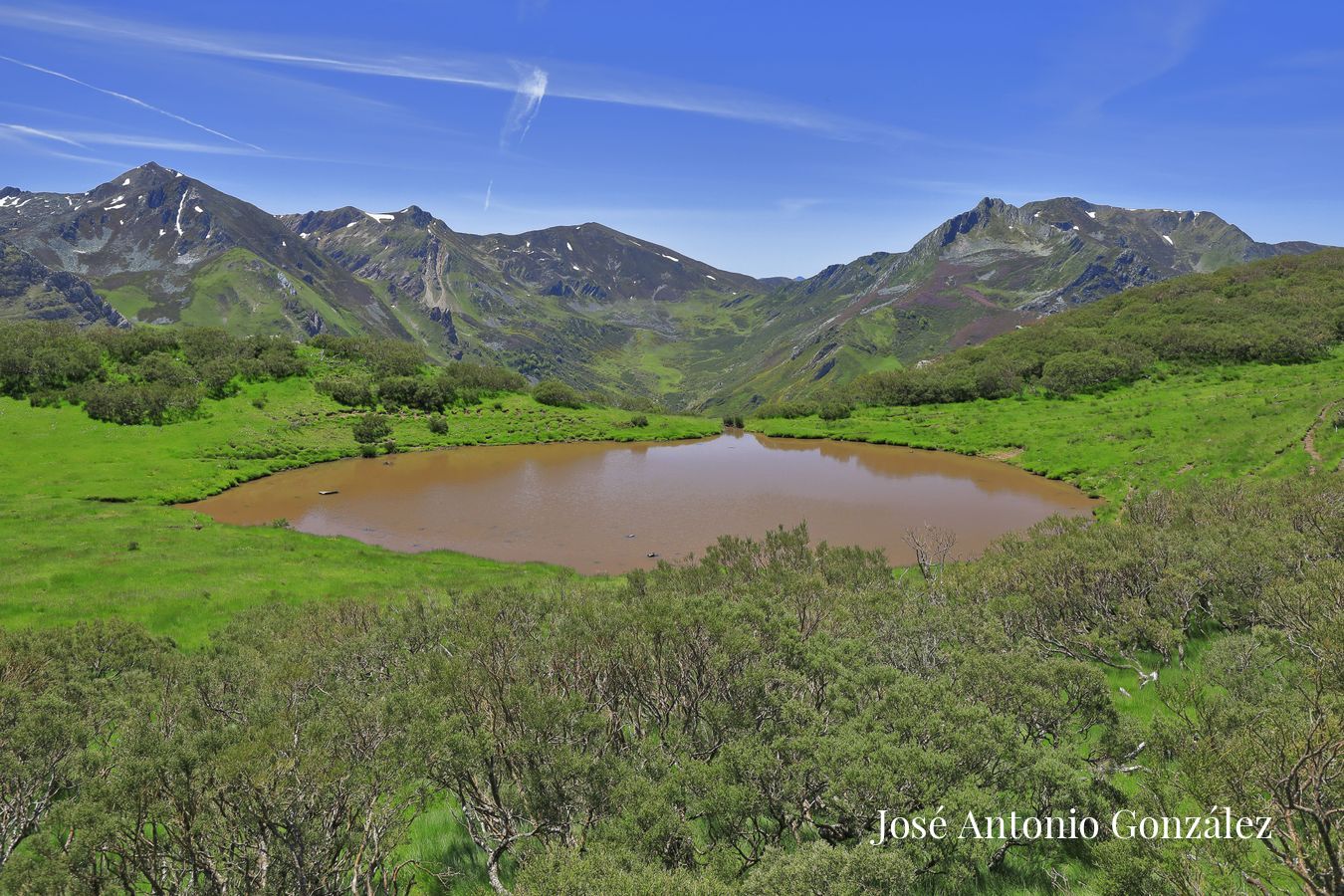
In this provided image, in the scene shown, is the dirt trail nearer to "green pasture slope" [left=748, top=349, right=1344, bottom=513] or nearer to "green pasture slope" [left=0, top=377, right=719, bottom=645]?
"green pasture slope" [left=748, top=349, right=1344, bottom=513]

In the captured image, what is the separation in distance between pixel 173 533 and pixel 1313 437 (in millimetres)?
102290

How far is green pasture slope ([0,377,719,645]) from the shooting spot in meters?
32.2

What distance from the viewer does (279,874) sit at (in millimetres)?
9805

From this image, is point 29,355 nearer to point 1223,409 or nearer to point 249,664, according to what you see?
point 249,664

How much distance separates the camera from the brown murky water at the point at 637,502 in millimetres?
55406

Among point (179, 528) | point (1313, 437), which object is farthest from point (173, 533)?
point (1313, 437)

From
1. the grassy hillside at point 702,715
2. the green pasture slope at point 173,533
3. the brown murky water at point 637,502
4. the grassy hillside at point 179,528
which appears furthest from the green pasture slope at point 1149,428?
the green pasture slope at point 173,533

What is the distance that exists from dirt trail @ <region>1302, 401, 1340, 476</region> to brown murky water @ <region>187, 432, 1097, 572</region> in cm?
1675

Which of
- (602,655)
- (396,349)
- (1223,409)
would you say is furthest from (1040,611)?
(396,349)

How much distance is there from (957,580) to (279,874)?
27.2m

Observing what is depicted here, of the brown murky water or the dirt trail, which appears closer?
the dirt trail

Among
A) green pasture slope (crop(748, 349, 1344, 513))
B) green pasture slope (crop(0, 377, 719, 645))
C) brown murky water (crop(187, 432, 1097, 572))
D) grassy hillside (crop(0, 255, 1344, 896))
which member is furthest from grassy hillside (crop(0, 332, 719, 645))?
green pasture slope (crop(748, 349, 1344, 513))

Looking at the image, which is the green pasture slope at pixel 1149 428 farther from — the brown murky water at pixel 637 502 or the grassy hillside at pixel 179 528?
the grassy hillside at pixel 179 528

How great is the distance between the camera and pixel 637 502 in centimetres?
7150
